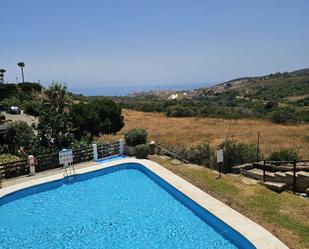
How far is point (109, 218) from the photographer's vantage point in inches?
459

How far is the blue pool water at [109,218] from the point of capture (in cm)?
998

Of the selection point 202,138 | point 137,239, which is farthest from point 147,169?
point 202,138

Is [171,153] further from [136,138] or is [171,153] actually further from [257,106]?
[257,106]

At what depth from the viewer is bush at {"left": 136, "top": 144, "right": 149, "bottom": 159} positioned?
57.5ft

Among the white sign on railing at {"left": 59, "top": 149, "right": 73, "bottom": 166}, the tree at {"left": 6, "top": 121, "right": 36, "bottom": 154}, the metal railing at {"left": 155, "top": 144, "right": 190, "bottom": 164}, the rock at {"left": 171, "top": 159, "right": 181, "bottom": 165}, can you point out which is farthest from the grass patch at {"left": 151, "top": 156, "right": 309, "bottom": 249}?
the tree at {"left": 6, "top": 121, "right": 36, "bottom": 154}

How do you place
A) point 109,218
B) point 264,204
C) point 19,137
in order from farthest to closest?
point 19,137, point 109,218, point 264,204

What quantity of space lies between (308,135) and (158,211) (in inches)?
823

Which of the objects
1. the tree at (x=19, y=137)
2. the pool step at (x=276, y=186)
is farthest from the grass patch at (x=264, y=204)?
the tree at (x=19, y=137)

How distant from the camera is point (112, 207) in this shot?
1263 centimetres

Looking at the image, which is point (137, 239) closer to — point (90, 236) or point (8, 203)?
point (90, 236)

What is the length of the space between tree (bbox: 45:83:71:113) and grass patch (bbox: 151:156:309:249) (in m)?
14.9

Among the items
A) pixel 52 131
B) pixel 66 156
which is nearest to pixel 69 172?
pixel 66 156

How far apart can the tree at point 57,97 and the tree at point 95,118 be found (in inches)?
51.6

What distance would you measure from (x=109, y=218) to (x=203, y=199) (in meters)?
3.52
